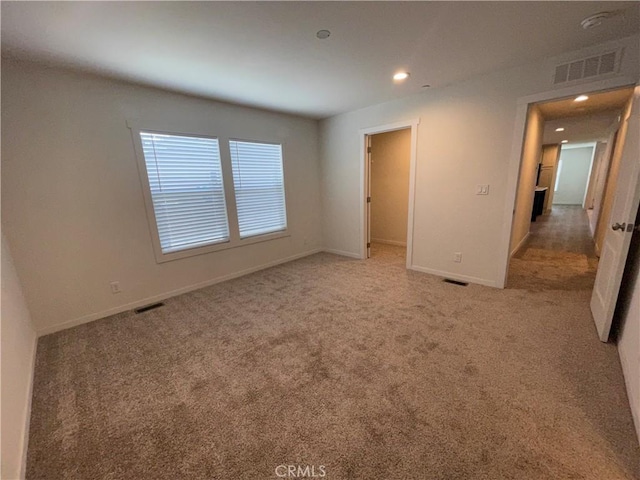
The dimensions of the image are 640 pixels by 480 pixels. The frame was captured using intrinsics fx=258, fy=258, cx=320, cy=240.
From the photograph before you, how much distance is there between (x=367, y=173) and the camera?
4.33 m

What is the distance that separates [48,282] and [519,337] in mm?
4355

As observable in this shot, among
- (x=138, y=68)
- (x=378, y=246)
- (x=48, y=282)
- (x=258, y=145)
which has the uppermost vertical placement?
(x=138, y=68)

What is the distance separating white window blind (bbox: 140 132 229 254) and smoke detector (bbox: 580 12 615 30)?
3.74m

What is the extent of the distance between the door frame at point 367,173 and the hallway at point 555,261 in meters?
1.46

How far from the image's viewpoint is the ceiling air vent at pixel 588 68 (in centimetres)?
225

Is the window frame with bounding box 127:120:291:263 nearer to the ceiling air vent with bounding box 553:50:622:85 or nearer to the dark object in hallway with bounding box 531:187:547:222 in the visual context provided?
the ceiling air vent with bounding box 553:50:622:85

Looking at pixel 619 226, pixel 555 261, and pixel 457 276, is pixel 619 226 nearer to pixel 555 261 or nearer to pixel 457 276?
pixel 457 276

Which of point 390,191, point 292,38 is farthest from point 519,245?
point 292,38

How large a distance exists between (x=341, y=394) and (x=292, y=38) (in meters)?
2.62

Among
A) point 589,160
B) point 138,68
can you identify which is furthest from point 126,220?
point 589,160

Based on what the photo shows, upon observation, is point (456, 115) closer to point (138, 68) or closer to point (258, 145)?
point (258, 145)

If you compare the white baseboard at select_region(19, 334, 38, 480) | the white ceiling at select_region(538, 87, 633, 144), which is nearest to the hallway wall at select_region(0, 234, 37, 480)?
the white baseboard at select_region(19, 334, 38, 480)

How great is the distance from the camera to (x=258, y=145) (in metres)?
4.02

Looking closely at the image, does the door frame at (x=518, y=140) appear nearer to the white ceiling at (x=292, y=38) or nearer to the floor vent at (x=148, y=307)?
the white ceiling at (x=292, y=38)
